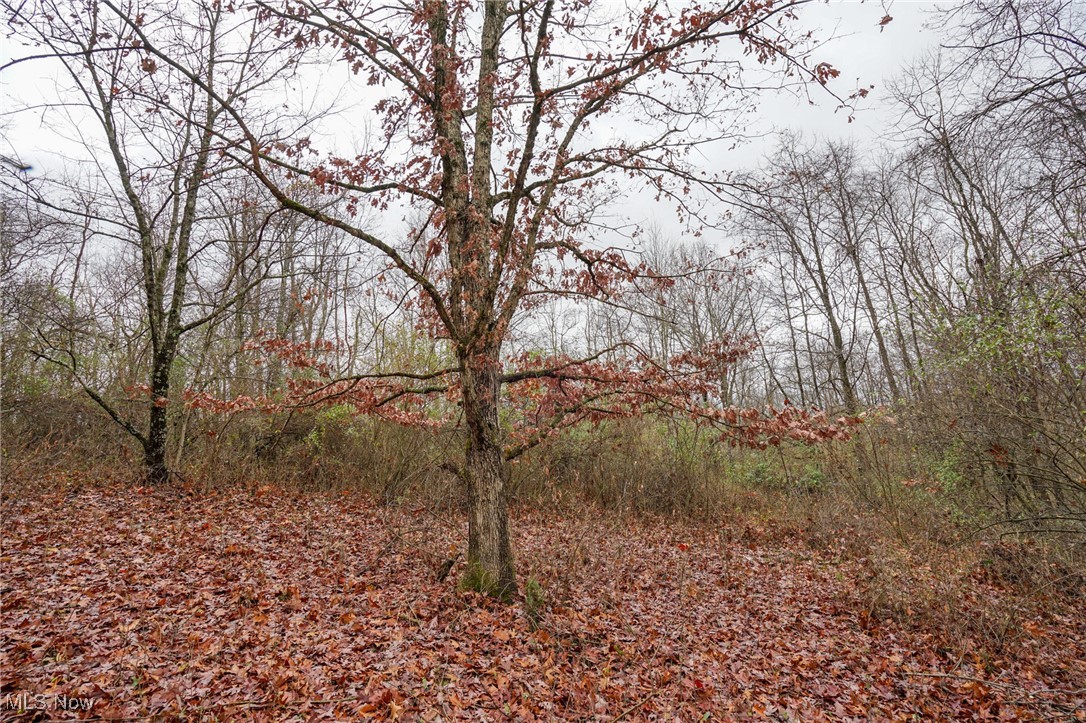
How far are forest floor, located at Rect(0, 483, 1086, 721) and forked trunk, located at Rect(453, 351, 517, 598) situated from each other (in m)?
0.29

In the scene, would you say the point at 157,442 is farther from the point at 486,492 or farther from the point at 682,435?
the point at 682,435

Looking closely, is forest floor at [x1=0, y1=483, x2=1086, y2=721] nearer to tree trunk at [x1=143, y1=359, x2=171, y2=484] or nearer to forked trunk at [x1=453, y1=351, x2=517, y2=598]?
forked trunk at [x1=453, y1=351, x2=517, y2=598]

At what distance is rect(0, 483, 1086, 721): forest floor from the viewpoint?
3.70m

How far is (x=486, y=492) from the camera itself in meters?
5.40

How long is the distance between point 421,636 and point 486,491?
56.2 inches

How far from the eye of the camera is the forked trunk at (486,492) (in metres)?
5.38

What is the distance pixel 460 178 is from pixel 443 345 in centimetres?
648

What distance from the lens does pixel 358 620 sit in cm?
493

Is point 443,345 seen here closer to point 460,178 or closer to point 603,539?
point 603,539

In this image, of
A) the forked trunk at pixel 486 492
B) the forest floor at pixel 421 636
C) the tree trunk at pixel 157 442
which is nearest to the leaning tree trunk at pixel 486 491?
the forked trunk at pixel 486 492

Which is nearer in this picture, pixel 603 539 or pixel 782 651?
pixel 782 651

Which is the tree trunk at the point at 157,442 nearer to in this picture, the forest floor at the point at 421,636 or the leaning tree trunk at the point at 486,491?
the forest floor at the point at 421,636

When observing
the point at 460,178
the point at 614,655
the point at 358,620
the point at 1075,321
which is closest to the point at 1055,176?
the point at 1075,321

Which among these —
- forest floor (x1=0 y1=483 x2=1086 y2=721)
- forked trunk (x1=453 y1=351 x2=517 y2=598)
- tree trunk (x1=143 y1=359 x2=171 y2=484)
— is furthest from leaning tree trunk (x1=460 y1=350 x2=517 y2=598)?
tree trunk (x1=143 y1=359 x2=171 y2=484)
